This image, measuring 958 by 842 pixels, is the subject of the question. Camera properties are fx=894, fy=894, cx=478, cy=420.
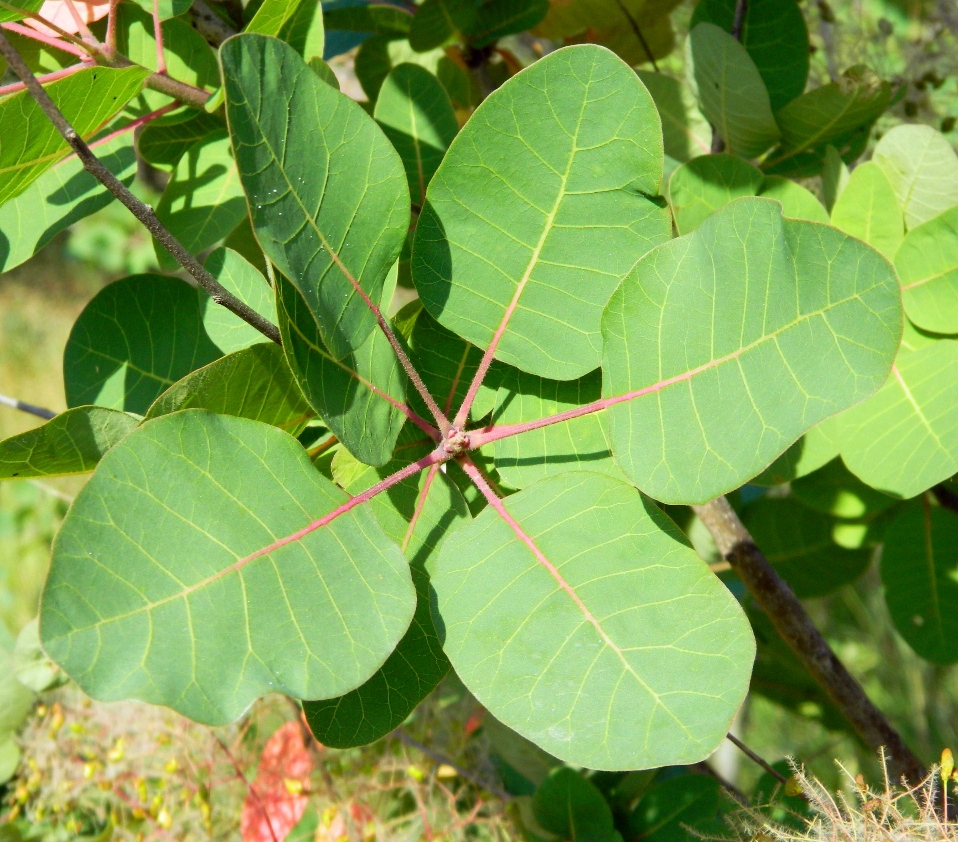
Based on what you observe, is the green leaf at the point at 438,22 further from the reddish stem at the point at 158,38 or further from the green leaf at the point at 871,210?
the green leaf at the point at 871,210

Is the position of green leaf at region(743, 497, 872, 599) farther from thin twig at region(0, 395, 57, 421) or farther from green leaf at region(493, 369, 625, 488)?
thin twig at region(0, 395, 57, 421)

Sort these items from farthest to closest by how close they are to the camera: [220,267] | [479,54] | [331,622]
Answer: [479,54] → [220,267] → [331,622]

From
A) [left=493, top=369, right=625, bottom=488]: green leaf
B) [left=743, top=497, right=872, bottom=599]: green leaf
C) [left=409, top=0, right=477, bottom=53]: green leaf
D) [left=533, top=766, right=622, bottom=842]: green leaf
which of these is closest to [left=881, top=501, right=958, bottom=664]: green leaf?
[left=743, top=497, right=872, bottom=599]: green leaf

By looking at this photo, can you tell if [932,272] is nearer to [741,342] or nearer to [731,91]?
[731,91]

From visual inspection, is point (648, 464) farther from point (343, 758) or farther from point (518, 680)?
point (343, 758)

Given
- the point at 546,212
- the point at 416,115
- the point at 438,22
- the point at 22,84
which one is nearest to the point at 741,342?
the point at 546,212

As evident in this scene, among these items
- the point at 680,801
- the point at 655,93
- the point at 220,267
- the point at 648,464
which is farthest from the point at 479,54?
the point at 680,801

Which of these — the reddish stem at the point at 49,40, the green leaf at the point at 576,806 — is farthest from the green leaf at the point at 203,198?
the green leaf at the point at 576,806
